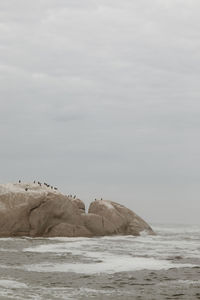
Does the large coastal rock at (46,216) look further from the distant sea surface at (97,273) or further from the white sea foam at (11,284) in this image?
the white sea foam at (11,284)

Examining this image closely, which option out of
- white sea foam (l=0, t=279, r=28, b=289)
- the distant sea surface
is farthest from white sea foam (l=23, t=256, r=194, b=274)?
white sea foam (l=0, t=279, r=28, b=289)

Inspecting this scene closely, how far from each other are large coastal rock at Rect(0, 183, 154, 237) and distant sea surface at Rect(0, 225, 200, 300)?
7.54m

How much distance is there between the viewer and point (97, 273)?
48.5 ft

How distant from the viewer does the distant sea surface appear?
11406 millimetres

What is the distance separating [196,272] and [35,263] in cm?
557

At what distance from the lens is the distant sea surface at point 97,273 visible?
1141cm

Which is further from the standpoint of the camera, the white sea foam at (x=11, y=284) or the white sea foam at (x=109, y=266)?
the white sea foam at (x=109, y=266)

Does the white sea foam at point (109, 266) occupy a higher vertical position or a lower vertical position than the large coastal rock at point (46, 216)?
lower

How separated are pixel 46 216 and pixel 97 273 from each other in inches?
658

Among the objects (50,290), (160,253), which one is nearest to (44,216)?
(160,253)

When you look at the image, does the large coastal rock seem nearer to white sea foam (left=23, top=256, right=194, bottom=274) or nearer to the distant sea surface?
the distant sea surface

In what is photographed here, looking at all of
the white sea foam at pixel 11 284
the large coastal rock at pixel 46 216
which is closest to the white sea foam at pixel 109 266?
the white sea foam at pixel 11 284

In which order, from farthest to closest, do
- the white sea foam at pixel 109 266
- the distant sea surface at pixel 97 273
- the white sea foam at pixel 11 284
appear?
the white sea foam at pixel 109 266 < the white sea foam at pixel 11 284 < the distant sea surface at pixel 97 273

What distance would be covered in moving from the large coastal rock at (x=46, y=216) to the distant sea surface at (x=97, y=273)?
24.7 ft
